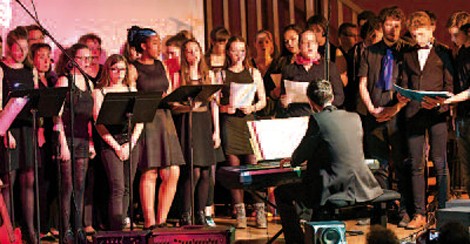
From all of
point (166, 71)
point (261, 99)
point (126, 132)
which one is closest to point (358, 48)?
point (261, 99)

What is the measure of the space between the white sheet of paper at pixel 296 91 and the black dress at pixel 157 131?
3.15 feet

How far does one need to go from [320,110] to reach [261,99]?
1.73m

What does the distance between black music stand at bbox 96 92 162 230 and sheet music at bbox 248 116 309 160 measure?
73cm

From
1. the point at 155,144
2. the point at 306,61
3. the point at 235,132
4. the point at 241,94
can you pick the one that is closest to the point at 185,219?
the point at 155,144

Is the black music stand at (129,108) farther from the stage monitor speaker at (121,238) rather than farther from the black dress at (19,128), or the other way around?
the stage monitor speaker at (121,238)

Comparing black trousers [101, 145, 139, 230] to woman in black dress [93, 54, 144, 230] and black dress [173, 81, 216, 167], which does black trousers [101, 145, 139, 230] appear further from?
black dress [173, 81, 216, 167]

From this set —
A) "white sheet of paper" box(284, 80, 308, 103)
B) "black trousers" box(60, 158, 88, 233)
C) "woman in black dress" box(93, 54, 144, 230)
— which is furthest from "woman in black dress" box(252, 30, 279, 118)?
"black trousers" box(60, 158, 88, 233)

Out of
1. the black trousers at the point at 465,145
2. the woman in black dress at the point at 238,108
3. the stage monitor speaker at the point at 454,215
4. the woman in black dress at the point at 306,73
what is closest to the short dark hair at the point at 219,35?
the woman in black dress at the point at 238,108

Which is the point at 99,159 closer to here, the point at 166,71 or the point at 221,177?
the point at 166,71

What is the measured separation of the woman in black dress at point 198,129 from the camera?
767 cm

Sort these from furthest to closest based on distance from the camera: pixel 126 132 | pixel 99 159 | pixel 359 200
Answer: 1. pixel 99 159
2. pixel 126 132
3. pixel 359 200

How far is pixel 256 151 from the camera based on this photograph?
6625 mm

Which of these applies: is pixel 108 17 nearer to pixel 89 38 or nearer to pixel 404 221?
pixel 89 38

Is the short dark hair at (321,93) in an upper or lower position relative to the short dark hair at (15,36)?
lower
